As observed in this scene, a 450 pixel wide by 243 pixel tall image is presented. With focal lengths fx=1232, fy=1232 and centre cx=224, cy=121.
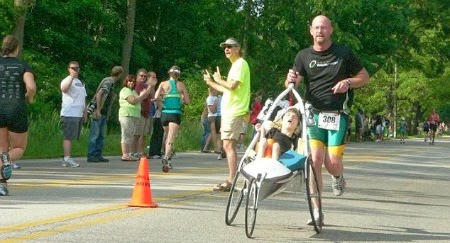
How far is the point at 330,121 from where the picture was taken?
36.7 feet

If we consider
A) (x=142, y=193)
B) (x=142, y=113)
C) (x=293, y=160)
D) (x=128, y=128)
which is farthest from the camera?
(x=142, y=113)

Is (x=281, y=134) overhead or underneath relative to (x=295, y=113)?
underneath

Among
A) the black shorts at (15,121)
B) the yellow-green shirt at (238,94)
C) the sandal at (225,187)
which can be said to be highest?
the yellow-green shirt at (238,94)

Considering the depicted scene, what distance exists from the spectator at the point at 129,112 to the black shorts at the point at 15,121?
9.56m

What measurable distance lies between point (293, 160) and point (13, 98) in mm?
4867

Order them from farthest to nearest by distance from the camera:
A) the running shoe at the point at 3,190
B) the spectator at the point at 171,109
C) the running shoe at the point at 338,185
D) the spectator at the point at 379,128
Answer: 1. the spectator at the point at 379,128
2. the spectator at the point at 171,109
3. the running shoe at the point at 3,190
4. the running shoe at the point at 338,185

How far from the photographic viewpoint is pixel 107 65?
51844 mm

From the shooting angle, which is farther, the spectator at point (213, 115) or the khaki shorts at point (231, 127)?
the spectator at point (213, 115)

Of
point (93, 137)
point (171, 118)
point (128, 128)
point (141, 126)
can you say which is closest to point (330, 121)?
point (171, 118)

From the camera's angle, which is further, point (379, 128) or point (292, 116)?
point (379, 128)

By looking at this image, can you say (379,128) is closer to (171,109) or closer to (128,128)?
(128,128)

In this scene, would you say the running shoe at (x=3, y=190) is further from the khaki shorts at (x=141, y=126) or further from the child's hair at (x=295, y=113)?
the khaki shorts at (x=141, y=126)

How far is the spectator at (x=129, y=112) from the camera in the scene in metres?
23.5

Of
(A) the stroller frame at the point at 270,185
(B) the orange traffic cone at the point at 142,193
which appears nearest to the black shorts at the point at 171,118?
(B) the orange traffic cone at the point at 142,193
